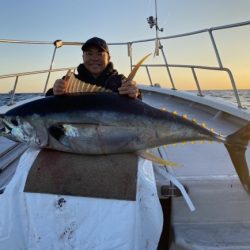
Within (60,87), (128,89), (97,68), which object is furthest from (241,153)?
(97,68)

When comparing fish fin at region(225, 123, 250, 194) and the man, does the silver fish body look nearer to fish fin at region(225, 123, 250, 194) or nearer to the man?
fish fin at region(225, 123, 250, 194)

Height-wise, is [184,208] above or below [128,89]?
below

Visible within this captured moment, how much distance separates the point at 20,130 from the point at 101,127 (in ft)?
1.93

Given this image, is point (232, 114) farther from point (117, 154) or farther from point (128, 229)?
point (128, 229)

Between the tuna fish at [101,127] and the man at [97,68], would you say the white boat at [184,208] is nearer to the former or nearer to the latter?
the tuna fish at [101,127]

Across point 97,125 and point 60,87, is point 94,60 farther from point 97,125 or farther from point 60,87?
point 97,125

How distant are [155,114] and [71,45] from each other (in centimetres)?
419

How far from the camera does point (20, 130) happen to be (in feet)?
7.23

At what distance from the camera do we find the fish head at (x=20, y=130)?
217 centimetres

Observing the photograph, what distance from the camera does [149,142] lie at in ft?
7.09

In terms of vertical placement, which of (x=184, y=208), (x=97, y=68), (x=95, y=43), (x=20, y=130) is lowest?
(x=184, y=208)

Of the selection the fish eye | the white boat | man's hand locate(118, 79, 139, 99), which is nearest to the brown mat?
the white boat

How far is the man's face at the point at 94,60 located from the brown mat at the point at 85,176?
131 cm

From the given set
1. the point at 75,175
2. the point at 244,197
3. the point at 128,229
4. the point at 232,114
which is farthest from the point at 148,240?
the point at 232,114
